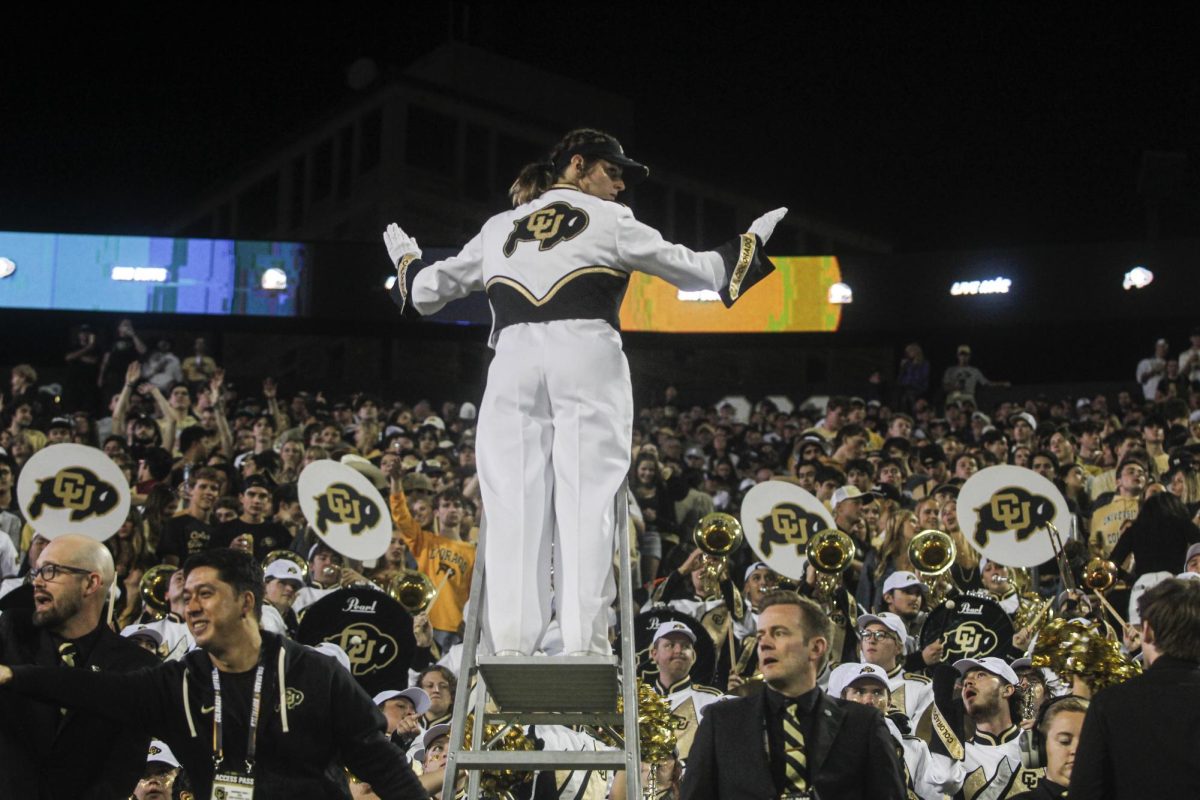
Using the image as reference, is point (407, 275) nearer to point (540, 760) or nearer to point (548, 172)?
point (548, 172)

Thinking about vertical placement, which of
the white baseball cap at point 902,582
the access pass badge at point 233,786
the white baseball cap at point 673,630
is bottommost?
the access pass badge at point 233,786

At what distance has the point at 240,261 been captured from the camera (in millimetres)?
24547

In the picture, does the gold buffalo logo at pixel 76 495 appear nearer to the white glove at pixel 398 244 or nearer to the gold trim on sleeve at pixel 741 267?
the white glove at pixel 398 244

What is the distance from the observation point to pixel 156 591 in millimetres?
9898

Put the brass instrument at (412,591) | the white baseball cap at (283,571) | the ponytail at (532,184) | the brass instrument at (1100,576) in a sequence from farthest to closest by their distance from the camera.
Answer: the brass instrument at (412,591), the brass instrument at (1100,576), the white baseball cap at (283,571), the ponytail at (532,184)

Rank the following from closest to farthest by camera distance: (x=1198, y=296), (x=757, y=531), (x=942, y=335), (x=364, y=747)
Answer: (x=364, y=747)
(x=757, y=531)
(x=1198, y=296)
(x=942, y=335)

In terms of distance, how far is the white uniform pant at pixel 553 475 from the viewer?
5320mm

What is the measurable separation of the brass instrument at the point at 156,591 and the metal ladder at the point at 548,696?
16.2 ft

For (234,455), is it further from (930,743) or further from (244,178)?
(244,178)

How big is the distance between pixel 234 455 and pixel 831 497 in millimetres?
6196

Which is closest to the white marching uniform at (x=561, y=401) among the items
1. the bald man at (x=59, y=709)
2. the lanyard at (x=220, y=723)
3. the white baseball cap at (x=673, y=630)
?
the lanyard at (x=220, y=723)

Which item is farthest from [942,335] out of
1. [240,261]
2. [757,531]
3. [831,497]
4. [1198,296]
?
[757,531]

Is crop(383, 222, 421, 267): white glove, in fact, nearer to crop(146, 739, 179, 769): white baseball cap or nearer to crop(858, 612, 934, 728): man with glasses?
crop(146, 739, 179, 769): white baseball cap

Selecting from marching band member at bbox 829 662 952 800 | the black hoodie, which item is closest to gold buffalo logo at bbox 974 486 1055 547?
marching band member at bbox 829 662 952 800
